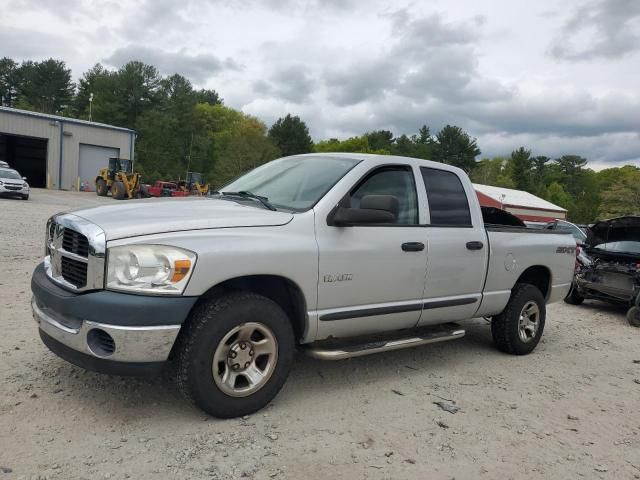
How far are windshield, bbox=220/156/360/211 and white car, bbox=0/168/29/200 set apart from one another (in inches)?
885

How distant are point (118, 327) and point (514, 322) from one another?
13.4ft

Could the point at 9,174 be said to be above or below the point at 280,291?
above

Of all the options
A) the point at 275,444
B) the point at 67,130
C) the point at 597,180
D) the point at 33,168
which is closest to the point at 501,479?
the point at 275,444

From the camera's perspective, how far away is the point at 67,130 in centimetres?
3706

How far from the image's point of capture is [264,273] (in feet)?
11.3

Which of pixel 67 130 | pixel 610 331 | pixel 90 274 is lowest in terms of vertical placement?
pixel 610 331

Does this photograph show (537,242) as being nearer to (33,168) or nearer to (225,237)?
(225,237)

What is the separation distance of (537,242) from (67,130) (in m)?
38.3

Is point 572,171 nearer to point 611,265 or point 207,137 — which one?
point 207,137

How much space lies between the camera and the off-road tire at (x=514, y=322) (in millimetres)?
5453

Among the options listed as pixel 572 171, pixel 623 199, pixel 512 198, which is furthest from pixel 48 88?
pixel 572 171

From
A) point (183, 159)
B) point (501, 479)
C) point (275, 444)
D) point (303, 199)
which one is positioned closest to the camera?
point (501, 479)

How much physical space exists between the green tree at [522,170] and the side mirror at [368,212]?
95.1m

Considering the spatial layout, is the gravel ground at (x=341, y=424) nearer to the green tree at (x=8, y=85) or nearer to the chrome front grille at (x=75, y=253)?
the chrome front grille at (x=75, y=253)
